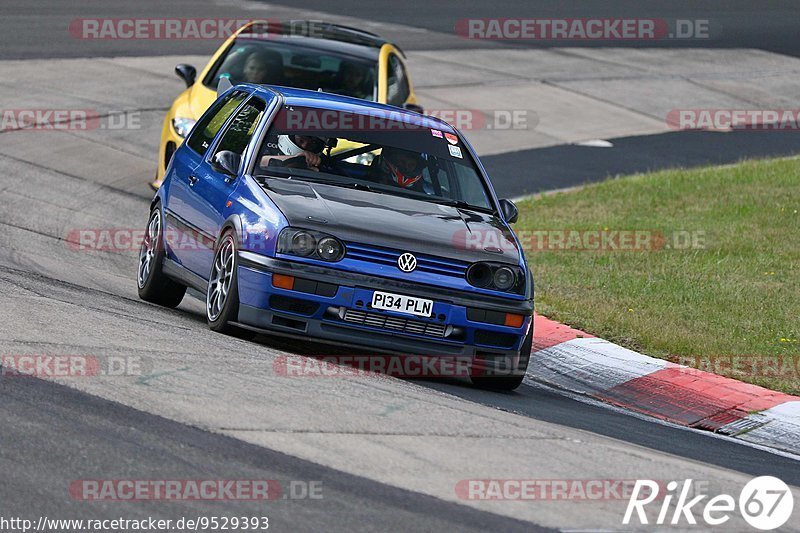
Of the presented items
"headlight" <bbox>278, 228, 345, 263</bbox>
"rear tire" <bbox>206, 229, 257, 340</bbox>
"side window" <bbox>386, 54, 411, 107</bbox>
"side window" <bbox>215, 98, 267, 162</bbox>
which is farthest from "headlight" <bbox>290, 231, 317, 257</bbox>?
"side window" <bbox>386, 54, 411, 107</bbox>

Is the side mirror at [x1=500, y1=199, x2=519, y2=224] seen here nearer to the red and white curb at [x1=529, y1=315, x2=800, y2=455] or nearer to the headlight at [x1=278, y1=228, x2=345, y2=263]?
the red and white curb at [x1=529, y1=315, x2=800, y2=455]

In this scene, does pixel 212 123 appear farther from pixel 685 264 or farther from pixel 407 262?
pixel 685 264

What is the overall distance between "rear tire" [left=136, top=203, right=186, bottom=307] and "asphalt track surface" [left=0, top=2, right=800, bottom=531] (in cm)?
15

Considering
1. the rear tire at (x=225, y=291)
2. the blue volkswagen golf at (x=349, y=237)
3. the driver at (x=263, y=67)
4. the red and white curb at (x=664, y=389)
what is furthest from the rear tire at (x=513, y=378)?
the driver at (x=263, y=67)

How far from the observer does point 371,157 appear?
379 inches

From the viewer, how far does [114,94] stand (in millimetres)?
19797

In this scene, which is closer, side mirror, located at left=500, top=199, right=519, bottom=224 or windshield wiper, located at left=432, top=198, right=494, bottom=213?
windshield wiper, located at left=432, top=198, right=494, bottom=213

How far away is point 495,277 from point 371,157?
1.41 metres

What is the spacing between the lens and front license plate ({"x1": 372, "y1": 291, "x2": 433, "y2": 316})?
845 centimetres

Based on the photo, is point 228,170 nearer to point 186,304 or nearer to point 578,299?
point 186,304

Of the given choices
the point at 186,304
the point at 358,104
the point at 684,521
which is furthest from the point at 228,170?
the point at 684,521

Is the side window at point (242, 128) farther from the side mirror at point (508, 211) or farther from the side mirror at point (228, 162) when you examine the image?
the side mirror at point (508, 211)

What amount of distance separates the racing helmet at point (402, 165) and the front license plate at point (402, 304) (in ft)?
4.28

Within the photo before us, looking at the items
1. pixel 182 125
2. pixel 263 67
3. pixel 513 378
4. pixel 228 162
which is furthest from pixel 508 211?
pixel 263 67
